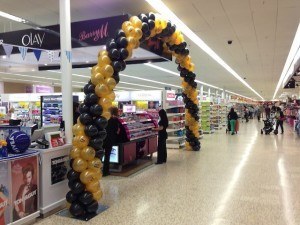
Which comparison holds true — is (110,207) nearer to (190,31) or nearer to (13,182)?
(13,182)

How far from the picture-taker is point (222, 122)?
20.4 metres

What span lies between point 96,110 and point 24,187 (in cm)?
140

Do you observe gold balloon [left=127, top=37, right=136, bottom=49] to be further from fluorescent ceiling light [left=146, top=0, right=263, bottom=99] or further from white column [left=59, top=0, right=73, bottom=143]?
fluorescent ceiling light [left=146, top=0, right=263, bottom=99]

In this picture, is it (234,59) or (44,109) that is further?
(234,59)

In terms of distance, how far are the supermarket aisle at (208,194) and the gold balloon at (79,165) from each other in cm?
70

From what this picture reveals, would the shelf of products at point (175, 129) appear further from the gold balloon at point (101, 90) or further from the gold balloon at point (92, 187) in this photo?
the gold balloon at point (92, 187)

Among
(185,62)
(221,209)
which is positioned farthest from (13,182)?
(185,62)

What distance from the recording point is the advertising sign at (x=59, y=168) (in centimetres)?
429

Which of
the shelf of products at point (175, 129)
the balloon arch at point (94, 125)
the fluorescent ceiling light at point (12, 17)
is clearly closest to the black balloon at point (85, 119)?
the balloon arch at point (94, 125)

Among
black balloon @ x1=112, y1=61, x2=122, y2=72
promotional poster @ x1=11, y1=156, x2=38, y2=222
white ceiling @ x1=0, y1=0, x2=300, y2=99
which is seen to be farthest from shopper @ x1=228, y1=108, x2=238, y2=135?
promotional poster @ x1=11, y1=156, x2=38, y2=222

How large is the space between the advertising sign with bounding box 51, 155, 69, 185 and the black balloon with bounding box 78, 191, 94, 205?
462 millimetres

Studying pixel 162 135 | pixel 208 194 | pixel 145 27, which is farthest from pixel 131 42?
pixel 162 135

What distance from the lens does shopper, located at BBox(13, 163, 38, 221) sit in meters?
3.68

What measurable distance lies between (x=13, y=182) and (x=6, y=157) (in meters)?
0.32
